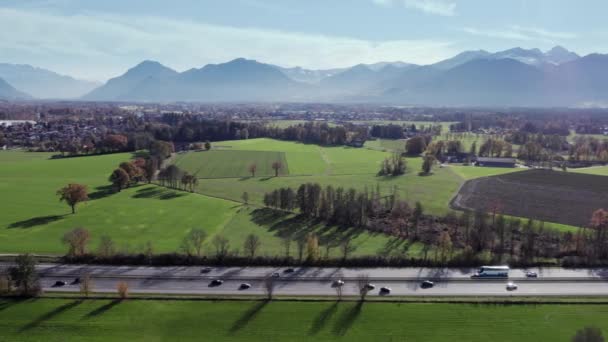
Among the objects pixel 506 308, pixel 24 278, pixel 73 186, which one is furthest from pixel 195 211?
pixel 506 308

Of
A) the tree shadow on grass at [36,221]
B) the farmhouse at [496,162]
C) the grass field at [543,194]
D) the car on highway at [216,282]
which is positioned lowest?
the car on highway at [216,282]

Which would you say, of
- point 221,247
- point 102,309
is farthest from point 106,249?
point 221,247

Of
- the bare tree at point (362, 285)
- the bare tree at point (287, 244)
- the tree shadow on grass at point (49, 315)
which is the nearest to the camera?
the tree shadow on grass at point (49, 315)

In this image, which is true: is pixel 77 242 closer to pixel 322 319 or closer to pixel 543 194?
pixel 322 319

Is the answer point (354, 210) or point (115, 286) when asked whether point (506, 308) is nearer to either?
point (354, 210)

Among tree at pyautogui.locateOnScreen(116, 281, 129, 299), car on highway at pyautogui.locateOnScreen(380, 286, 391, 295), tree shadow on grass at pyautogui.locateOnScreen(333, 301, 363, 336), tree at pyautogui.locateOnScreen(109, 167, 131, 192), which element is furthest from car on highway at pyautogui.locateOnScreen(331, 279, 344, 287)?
tree at pyautogui.locateOnScreen(109, 167, 131, 192)

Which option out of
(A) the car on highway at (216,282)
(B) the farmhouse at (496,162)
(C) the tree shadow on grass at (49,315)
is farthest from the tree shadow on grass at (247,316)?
(B) the farmhouse at (496,162)

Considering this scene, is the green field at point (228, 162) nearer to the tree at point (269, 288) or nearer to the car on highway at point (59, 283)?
the car on highway at point (59, 283)
